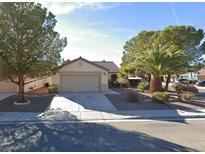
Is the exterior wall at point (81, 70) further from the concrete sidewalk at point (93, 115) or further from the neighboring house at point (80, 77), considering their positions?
the concrete sidewalk at point (93, 115)

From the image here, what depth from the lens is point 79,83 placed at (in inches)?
949

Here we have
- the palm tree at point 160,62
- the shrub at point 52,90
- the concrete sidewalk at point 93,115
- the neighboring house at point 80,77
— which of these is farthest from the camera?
the neighboring house at point 80,77

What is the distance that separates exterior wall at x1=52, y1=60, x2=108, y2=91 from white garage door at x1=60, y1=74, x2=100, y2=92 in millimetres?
460

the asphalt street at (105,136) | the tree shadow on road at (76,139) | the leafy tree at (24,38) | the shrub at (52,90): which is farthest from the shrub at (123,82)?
the tree shadow on road at (76,139)

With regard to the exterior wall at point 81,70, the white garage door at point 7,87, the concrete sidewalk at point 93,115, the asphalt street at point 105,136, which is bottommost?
the asphalt street at point 105,136

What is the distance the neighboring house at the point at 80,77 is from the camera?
23719mm

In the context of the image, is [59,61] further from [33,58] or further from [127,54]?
[127,54]

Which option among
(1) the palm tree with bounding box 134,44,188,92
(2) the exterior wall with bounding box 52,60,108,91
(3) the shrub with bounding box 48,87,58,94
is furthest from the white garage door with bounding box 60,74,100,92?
(1) the palm tree with bounding box 134,44,188,92

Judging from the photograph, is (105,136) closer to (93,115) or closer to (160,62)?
(93,115)

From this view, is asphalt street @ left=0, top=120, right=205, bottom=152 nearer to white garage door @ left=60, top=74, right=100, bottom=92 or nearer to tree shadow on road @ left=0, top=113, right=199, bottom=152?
tree shadow on road @ left=0, top=113, right=199, bottom=152

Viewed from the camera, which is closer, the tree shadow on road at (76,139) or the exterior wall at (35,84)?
the tree shadow on road at (76,139)

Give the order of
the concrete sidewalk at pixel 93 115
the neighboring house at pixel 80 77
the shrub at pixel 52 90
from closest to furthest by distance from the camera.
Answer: the concrete sidewalk at pixel 93 115 → the shrub at pixel 52 90 → the neighboring house at pixel 80 77

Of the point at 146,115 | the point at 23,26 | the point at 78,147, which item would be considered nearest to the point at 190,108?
the point at 146,115

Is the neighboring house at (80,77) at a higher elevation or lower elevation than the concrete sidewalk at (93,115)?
higher
